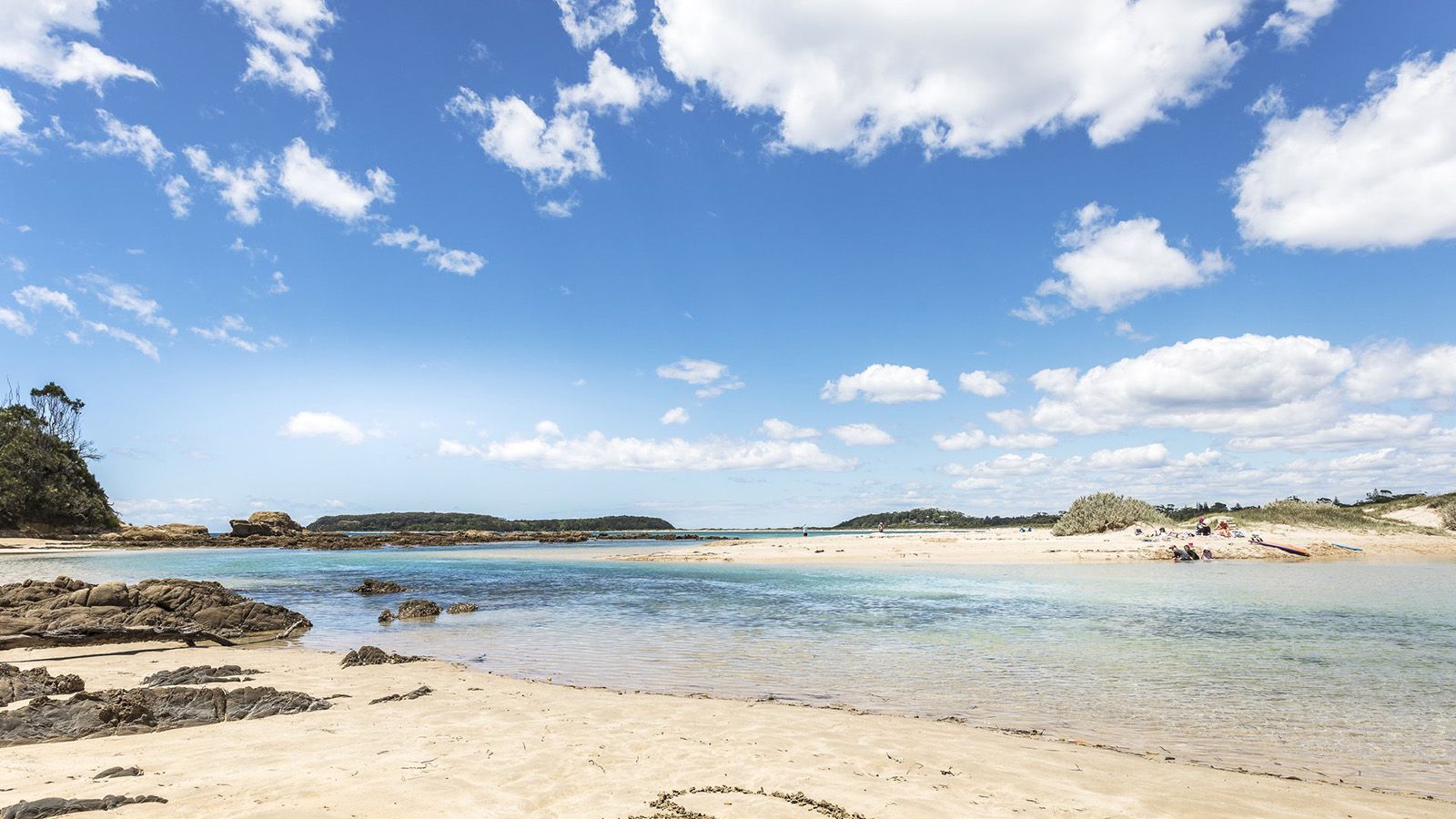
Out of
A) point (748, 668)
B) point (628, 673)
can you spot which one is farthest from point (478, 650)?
point (748, 668)

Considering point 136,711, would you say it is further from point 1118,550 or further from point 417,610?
point 1118,550

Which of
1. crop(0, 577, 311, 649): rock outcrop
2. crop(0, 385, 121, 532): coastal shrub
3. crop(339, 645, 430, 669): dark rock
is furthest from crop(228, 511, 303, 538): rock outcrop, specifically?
crop(339, 645, 430, 669): dark rock

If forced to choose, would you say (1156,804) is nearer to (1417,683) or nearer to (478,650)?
(1417,683)

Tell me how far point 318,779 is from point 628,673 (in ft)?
23.8

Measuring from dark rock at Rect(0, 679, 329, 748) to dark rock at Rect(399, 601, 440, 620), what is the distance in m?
13.0

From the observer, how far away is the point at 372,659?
44.7 ft

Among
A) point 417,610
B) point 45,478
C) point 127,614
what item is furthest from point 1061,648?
point 45,478

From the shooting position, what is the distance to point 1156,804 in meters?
6.10

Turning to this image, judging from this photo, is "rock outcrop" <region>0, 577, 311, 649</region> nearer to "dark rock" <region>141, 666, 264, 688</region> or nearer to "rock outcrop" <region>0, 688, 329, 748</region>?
"dark rock" <region>141, 666, 264, 688</region>

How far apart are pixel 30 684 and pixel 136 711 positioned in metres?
3.64

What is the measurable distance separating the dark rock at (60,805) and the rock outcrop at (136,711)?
331 centimetres

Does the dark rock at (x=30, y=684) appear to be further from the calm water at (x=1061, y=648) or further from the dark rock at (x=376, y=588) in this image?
the dark rock at (x=376, y=588)

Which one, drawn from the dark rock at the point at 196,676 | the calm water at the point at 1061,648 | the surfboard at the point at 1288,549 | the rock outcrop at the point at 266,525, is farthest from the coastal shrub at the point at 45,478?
the surfboard at the point at 1288,549

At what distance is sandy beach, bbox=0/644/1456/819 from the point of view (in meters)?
5.77
